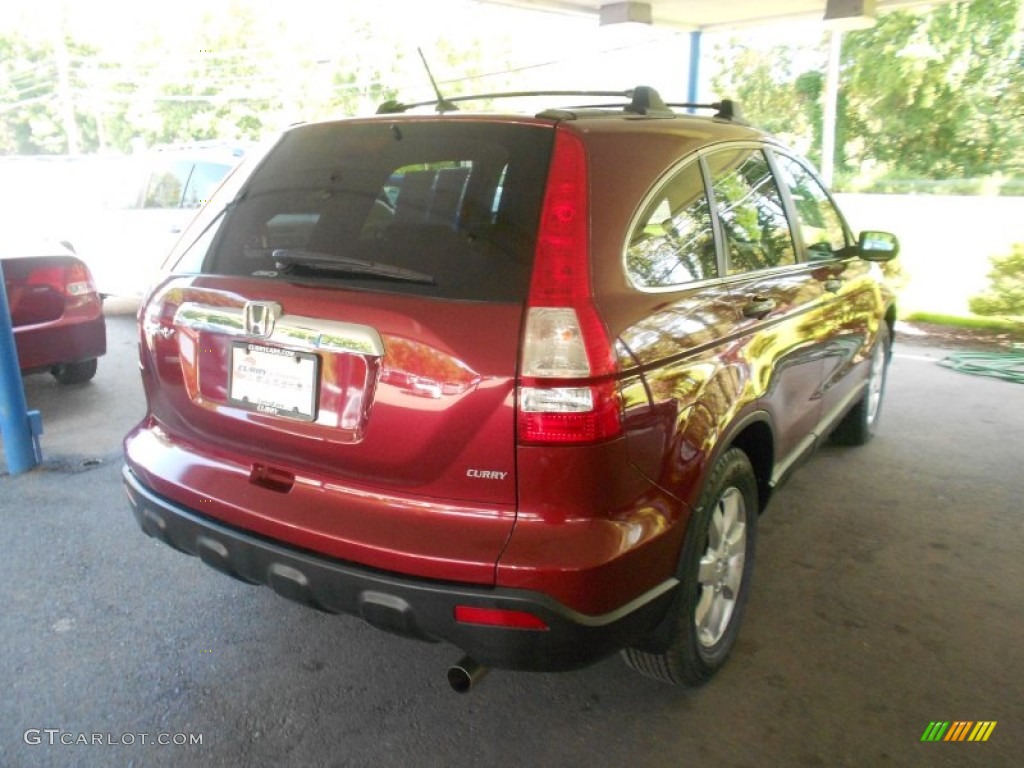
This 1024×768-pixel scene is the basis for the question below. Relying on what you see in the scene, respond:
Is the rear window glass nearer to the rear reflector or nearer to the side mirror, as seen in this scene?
the rear reflector

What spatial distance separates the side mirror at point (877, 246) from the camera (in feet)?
13.5

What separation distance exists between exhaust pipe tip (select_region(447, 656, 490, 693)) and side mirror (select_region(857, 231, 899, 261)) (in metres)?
3.07

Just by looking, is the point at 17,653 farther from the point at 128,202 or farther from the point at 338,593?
the point at 128,202

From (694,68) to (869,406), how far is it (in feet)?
24.8

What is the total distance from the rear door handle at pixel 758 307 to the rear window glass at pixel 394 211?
946 millimetres

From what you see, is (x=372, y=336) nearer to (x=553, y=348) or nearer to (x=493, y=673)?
(x=553, y=348)

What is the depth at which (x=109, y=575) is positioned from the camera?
3.36 m

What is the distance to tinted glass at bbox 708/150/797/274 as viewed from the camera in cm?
278

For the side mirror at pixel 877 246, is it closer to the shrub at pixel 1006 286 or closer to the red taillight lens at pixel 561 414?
the red taillight lens at pixel 561 414

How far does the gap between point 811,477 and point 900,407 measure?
198 cm

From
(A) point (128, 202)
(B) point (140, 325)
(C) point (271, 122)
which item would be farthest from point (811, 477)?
(C) point (271, 122)

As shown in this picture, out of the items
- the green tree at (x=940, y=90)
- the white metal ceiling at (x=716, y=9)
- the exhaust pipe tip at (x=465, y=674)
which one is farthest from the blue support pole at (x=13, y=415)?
the green tree at (x=940, y=90)

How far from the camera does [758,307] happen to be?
8.98ft

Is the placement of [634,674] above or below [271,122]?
below
